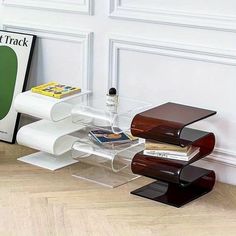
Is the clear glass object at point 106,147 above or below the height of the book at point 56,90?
below

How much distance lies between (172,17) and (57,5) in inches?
29.8

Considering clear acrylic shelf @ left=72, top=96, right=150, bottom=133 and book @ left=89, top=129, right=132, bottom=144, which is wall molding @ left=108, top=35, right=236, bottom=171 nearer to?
clear acrylic shelf @ left=72, top=96, right=150, bottom=133

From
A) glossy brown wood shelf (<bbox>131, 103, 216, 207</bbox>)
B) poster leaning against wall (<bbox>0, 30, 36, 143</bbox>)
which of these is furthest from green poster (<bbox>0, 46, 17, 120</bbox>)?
glossy brown wood shelf (<bbox>131, 103, 216, 207</bbox>)

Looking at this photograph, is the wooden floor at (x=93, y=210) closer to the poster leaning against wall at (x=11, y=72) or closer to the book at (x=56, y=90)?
the book at (x=56, y=90)

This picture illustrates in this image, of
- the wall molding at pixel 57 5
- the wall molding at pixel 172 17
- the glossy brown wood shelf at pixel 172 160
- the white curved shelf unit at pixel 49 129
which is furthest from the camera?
the wall molding at pixel 57 5

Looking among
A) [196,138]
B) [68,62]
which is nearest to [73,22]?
[68,62]

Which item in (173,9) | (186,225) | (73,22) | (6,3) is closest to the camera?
(186,225)

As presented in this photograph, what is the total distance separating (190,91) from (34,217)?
3.32 ft

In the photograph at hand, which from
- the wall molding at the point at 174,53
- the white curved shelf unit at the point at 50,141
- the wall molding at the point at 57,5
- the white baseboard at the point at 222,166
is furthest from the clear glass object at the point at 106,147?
the wall molding at the point at 57,5

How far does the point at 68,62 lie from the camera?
3.68 m

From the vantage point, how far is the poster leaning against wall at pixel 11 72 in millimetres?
3766

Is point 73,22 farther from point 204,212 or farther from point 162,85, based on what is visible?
point 204,212

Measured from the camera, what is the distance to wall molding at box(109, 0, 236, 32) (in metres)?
3.03

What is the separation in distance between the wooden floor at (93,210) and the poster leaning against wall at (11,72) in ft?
1.76
